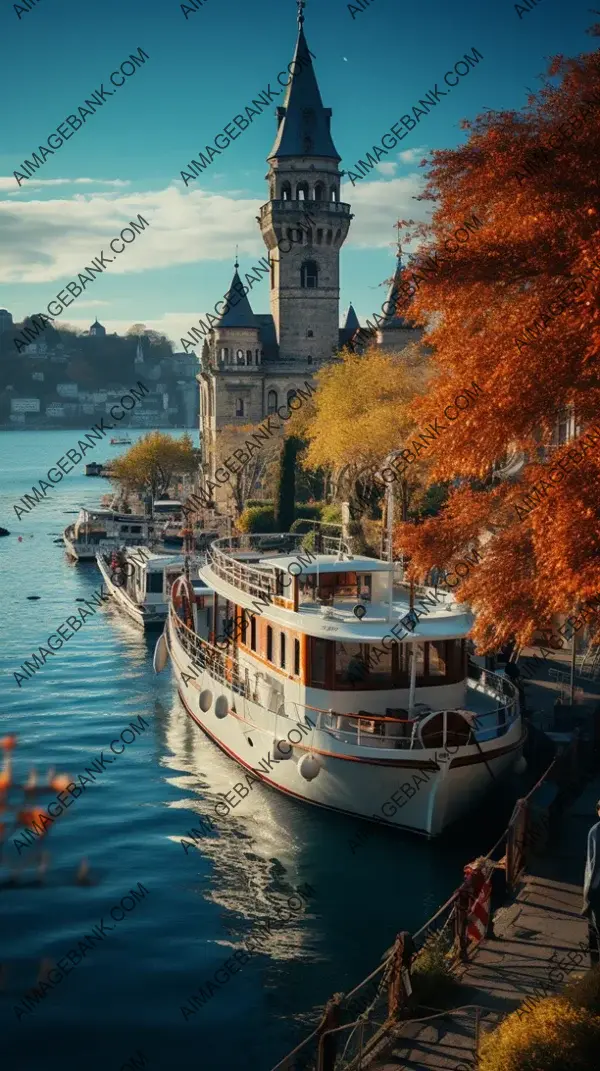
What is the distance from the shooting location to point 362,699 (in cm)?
2284

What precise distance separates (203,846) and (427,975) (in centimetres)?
953

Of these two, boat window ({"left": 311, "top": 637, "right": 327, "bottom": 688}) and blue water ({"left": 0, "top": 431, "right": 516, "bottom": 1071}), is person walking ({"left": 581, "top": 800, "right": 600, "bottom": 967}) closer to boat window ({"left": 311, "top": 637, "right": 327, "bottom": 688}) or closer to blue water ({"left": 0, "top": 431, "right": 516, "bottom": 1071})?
blue water ({"left": 0, "top": 431, "right": 516, "bottom": 1071})

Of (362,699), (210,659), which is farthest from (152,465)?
(362,699)

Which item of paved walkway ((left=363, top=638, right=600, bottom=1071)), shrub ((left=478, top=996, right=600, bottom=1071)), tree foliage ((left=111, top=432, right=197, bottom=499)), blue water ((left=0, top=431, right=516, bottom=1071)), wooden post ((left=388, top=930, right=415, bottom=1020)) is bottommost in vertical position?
blue water ((left=0, top=431, right=516, bottom=1071))

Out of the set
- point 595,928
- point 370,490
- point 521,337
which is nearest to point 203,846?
point 595,928

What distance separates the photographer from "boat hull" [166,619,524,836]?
21.0 meters

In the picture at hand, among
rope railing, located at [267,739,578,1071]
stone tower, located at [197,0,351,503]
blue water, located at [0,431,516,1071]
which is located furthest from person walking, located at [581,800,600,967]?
stone tower, located at [197,0,351,503]

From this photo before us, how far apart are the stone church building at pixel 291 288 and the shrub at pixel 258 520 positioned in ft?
68.6

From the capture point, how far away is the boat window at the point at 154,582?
48.1 m

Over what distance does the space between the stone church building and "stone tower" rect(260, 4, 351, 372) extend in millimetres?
81

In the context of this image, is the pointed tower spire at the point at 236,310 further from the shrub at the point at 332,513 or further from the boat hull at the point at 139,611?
the boat hull at the point at 139,611

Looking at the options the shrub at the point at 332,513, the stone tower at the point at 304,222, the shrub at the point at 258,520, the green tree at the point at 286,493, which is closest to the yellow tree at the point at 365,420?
the shrub at the point at 332,513

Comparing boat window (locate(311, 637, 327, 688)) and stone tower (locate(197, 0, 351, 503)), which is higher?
stone tower (locate(197, 0, 351, 503))

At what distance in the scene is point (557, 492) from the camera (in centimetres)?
1383
